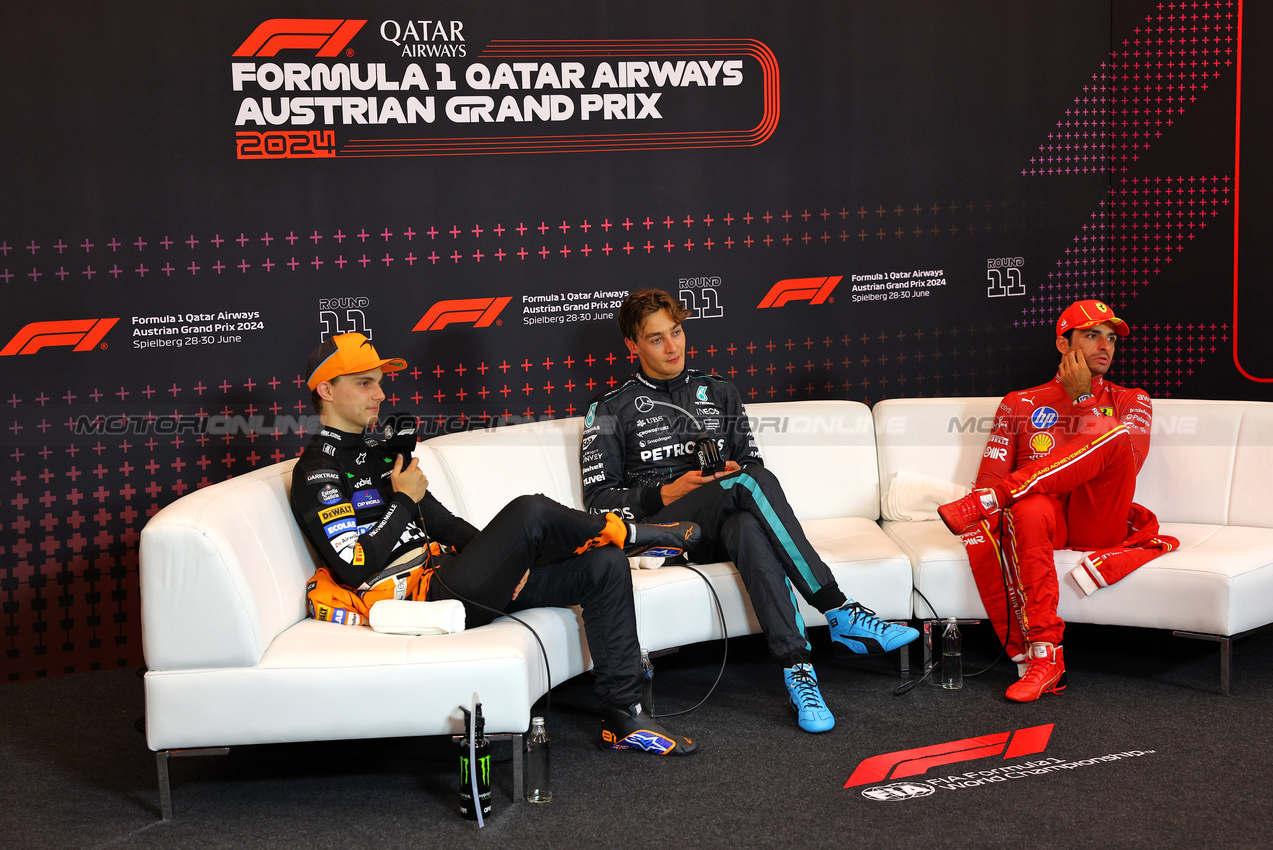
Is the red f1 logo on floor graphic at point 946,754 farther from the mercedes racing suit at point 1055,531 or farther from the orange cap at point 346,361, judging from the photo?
the orange cap at point 346,361

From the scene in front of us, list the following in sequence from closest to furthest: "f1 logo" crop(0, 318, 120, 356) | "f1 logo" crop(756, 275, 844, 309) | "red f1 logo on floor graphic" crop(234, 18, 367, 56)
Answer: "f1 logo" crop(0, 318, 120, 356) → "red f1 logo on floor graphic" crop(234, 18, 367, 56) → "f1 logo" crop(756, 275, 844, 309)

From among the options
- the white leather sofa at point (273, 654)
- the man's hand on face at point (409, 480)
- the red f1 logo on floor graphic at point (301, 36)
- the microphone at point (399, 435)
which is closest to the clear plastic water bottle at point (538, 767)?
the white leather sofa at point (273, 654)

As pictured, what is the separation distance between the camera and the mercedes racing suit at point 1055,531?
124 inches

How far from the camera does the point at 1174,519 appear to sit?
3.67 metres

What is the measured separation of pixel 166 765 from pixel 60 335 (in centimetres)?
185

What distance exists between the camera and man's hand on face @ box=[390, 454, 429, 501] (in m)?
2.87

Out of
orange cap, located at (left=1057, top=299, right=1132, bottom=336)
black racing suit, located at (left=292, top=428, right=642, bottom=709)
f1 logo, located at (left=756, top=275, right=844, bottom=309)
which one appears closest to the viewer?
black racing suit, located at (left=292, top=428, right=642, bottom=709)

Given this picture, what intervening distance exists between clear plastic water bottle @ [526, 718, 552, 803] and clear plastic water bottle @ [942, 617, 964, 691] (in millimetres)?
1356

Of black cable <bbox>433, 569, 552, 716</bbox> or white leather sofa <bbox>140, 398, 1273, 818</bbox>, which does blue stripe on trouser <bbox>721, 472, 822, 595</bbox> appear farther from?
black cable <bbox>433, 569, 552, 716</bbox>

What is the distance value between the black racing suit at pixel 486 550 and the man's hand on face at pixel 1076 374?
1739 millimetres

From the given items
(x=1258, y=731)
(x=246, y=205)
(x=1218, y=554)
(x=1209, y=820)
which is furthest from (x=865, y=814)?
(x=246, y=205)

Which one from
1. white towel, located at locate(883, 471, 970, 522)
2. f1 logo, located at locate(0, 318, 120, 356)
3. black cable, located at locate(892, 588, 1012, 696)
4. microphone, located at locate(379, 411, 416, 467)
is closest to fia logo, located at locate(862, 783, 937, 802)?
black cable, located at locate(892, 588, 1012, 696)

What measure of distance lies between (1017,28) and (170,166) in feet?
11.4

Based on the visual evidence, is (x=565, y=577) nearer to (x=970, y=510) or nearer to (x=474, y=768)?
(x=474, y=768)
